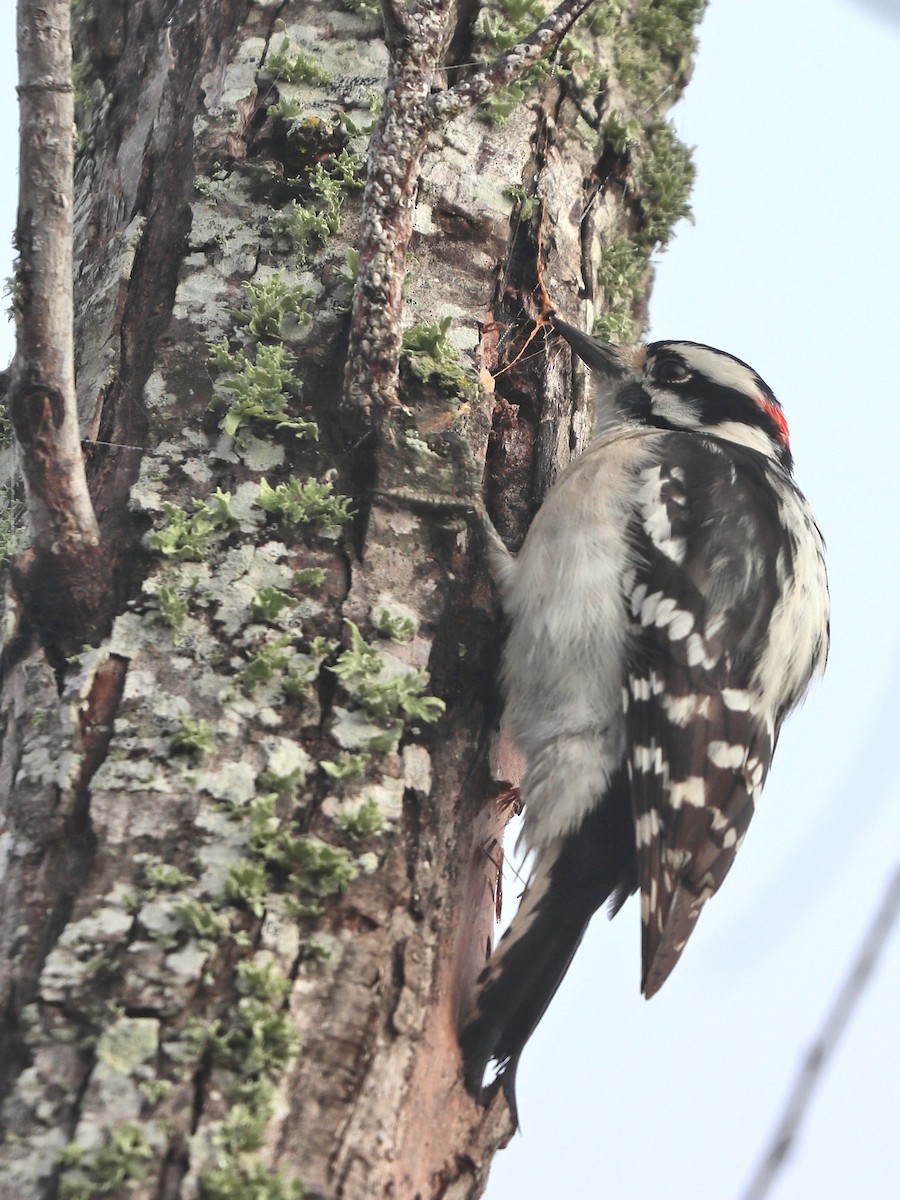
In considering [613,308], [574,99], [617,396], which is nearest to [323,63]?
[574,99]

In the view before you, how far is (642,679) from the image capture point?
2.81m

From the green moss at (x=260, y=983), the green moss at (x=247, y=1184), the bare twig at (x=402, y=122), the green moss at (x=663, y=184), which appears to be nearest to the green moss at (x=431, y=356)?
the bare twig at (x=402, y=122)

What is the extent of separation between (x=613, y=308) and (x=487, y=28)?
0.78 metres

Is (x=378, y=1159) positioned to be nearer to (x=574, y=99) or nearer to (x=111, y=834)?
(x=111, y=834)

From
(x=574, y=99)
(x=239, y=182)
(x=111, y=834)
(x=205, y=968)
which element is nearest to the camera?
Result: (x=205, y=968)

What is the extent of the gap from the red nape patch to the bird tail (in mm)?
1574

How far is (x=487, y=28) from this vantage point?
300 centimetres

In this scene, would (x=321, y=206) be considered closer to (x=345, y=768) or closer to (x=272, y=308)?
(x=272, y=308)

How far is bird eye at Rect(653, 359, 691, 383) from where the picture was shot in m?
3.69

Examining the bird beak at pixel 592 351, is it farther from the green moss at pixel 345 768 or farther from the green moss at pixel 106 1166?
the green moss at pixel 106 1166

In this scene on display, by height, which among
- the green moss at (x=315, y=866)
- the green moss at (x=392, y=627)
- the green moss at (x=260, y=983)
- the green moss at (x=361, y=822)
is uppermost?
the green moss at (x=392, y=627)

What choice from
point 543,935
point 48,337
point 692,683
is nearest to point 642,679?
point 692,683

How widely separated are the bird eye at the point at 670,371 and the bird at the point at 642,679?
1.44 ft

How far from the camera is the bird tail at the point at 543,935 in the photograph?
2.23m
